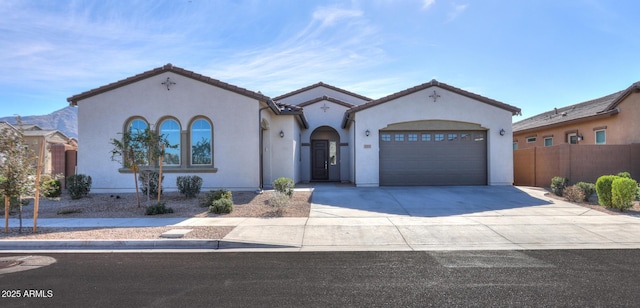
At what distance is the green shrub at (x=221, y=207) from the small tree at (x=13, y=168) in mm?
4015

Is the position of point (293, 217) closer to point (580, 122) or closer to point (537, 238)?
point (537, 238)

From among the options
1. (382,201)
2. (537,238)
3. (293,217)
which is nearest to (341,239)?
(293,217)

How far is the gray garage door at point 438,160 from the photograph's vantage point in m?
16.0

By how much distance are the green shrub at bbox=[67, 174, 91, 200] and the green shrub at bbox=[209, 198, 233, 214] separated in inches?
237

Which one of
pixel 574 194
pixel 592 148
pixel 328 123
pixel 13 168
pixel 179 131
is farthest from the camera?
pixel 328 123

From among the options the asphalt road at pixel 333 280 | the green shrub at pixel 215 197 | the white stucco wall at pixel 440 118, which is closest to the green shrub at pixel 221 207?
the green shrub at pixel 215 197

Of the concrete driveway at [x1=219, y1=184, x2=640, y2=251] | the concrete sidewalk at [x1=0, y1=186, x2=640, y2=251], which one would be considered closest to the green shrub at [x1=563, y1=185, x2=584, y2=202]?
the concrete driveway at [x1=219, y1=184, x2=640, y2=251]

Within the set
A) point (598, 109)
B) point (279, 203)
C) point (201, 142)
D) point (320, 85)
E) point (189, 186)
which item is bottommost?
point (279, 203)

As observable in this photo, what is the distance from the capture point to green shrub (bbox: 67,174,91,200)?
12945 mm

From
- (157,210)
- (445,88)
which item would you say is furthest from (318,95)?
(157,210)

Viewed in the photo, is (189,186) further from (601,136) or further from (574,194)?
(601,136)

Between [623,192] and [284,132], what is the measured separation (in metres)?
12.2

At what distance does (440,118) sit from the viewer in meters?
15.8

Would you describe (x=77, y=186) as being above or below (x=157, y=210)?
above
